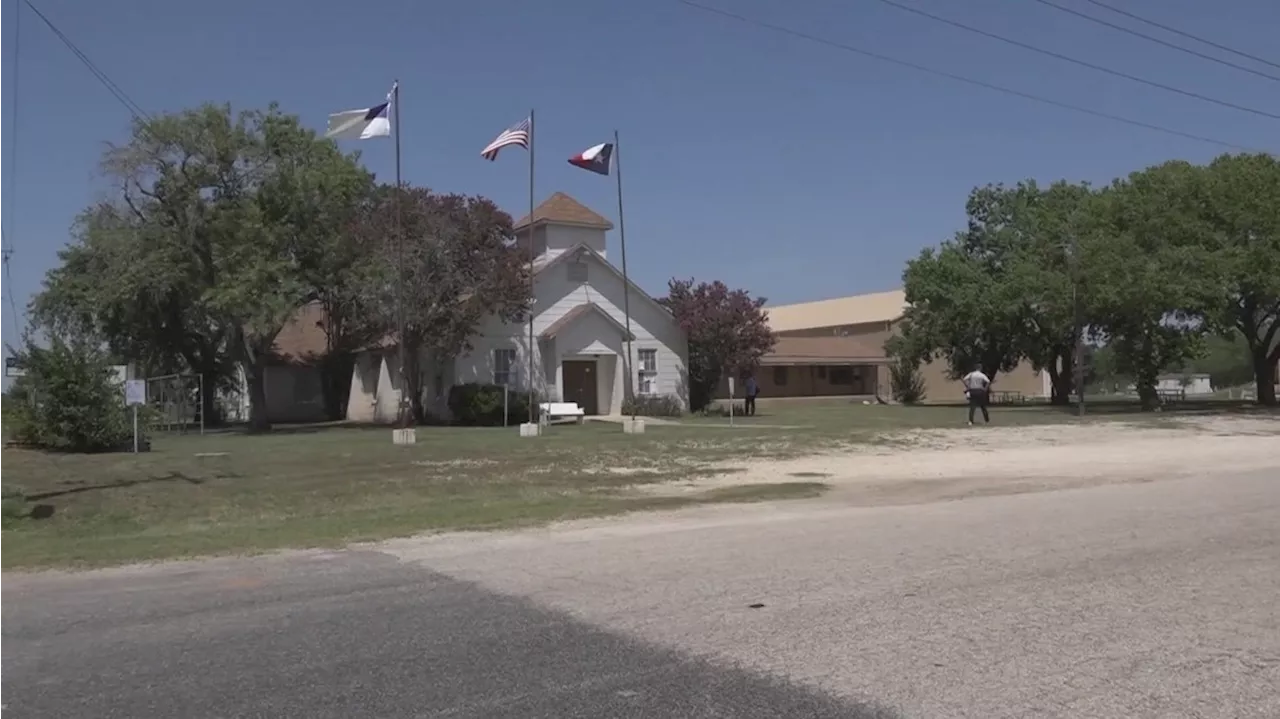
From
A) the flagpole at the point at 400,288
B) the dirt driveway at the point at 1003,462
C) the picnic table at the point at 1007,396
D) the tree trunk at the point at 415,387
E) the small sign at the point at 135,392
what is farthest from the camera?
the picnic table at the point at 1007,396

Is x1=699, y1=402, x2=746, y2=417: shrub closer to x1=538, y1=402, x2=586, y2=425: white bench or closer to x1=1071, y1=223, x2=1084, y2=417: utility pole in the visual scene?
x1=538, y1=402, x2=586, y2=425: white bench

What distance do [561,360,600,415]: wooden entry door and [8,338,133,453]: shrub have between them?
19480mm

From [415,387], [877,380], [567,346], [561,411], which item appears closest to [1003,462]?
[561,411]

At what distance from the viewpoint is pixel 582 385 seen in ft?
147

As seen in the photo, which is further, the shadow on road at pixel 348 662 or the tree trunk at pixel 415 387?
the tree trunk at pixel 415 387

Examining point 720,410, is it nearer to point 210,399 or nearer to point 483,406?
point 483,406

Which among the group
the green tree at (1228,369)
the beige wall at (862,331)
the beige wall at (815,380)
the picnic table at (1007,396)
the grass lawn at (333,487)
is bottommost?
the grass lawn at (333,487)

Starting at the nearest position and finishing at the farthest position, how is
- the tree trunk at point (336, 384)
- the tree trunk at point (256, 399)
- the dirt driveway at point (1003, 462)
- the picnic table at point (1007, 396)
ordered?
the dirt driveway at point (1003, 462), the tree trunk at point (256, 399), the tree trunk at point (336, 384), the picnic table at point (1007, 396)

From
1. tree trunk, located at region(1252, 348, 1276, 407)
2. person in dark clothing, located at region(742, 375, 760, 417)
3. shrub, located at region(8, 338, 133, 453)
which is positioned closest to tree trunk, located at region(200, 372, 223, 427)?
shrub, located at region(8, 338, 133, 453)

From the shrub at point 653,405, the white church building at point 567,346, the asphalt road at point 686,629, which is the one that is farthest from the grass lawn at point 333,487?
the shrub at point 653,405

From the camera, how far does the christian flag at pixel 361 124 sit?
30188mm

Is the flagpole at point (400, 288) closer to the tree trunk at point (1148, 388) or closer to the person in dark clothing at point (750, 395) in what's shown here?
the person in dark clothing at point (750, 395)

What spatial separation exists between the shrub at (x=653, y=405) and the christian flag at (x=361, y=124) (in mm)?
15649

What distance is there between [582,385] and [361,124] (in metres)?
16.7
